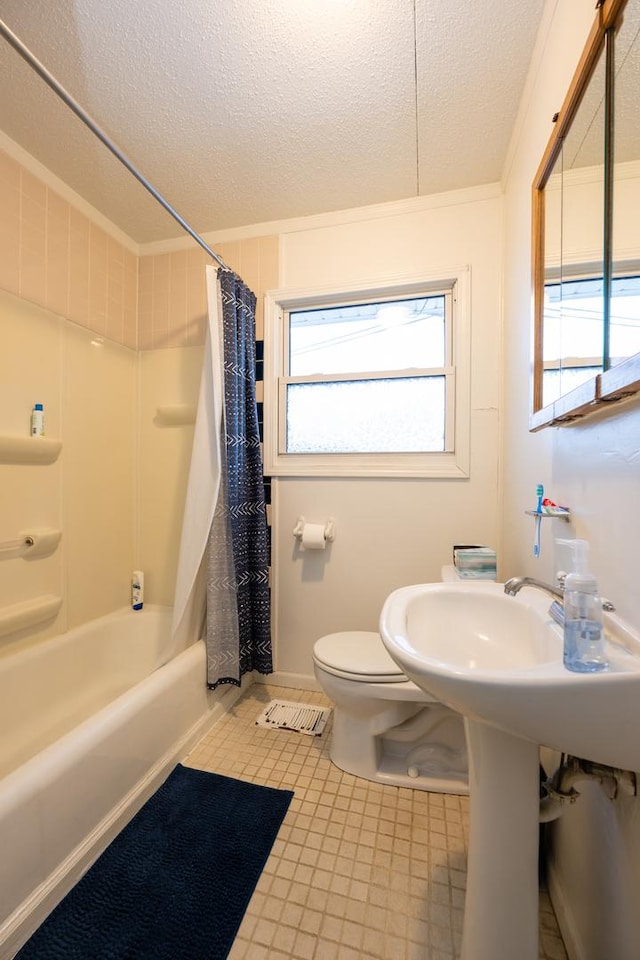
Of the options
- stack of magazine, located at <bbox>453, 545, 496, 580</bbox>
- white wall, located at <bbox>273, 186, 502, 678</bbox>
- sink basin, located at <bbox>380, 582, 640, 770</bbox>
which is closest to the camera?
sink basin, located at <bbox>380, 582, 640, 770</bbox>

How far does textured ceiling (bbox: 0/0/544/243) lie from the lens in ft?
3.64

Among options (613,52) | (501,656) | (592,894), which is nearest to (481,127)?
(613,52)

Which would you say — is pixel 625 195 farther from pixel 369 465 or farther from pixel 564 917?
pixel 564 917

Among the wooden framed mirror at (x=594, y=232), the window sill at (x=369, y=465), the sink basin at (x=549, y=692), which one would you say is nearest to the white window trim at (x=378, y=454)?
the window sill at (x=369, y=465)

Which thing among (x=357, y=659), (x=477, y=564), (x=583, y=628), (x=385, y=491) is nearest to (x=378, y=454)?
(x=385, y=491)

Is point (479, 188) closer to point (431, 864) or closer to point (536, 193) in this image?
point (536, 193)

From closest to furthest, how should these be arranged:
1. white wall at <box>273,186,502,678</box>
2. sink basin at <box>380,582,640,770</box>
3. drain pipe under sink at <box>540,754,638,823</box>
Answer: sink basin at <box>380,582,640,770</box> → drain pipe under sink at <box>540,754,638,823</box> → white wall at <box>273,186,502,678</box>

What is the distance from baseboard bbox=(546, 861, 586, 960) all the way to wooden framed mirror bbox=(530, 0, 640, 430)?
1.13 meters

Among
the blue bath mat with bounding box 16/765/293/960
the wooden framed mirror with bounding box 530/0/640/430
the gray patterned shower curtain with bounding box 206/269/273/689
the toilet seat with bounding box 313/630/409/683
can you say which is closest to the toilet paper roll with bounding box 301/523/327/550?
the gray patterned shower curtain with bounding box 206/269/273/689

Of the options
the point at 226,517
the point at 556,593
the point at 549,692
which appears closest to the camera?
the point at 549,692

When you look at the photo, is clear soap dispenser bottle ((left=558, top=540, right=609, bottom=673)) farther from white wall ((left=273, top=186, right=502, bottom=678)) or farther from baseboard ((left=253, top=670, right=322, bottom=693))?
baseboard ((left=253, top=670, right=322, bottom=693))

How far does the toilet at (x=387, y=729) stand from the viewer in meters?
1.33

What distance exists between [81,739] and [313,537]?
3.57ft

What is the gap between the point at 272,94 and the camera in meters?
1.32
